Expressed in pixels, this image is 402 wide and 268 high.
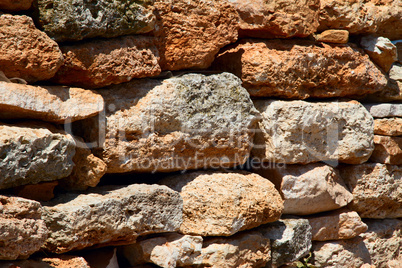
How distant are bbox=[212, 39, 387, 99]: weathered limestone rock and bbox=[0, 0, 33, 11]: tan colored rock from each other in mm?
1472

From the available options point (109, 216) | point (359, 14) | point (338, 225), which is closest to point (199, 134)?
point (109, 216)

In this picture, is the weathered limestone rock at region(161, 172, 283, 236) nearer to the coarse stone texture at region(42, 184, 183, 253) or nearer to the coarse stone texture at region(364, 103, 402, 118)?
the coarse stone texture at region(42, 184, 183, 253)

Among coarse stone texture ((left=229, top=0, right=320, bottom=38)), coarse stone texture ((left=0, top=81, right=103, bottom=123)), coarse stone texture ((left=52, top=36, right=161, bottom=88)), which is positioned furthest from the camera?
coarse stone texture ((left=229, top=0, right=320, bottom=38))

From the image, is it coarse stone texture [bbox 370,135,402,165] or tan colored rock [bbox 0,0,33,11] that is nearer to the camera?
tan colored rock [bbox 0,0,33,11]

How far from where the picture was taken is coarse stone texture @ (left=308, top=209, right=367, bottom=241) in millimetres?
3645

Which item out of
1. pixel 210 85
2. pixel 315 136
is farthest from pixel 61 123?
pixel 315 136

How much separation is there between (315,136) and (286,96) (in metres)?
0.38

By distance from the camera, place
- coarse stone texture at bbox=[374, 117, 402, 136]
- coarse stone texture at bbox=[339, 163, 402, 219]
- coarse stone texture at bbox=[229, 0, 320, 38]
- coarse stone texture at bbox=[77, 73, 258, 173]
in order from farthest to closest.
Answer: coarse stone texture at bbox=[374, 117, 402, 136]
coarse stone texture at bbox=[339, 163, 402, 219]
coarse stone texture at bbox=[229, 0, 320, 38]
coarse stone texture at bbox=[77, 73, 258, 173]

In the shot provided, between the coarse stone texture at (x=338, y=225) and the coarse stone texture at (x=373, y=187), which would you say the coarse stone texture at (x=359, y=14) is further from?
the coarse stone texture at (x=338, y=225)

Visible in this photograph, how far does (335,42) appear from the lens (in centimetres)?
362

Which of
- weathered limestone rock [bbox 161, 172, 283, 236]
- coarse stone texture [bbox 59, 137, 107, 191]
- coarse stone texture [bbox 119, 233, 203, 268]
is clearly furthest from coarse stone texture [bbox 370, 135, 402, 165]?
coarse stone texture [bbox 59, 137, 107, 191]

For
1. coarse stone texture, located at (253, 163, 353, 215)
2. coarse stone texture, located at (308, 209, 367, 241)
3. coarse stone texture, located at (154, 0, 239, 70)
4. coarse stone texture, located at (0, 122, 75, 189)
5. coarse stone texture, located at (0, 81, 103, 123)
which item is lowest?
coarse stone texture, located at (308, 209, 367, 241)

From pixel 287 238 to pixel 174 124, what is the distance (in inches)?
46.6

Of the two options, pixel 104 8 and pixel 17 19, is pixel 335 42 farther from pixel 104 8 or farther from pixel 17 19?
pixel 17 19
